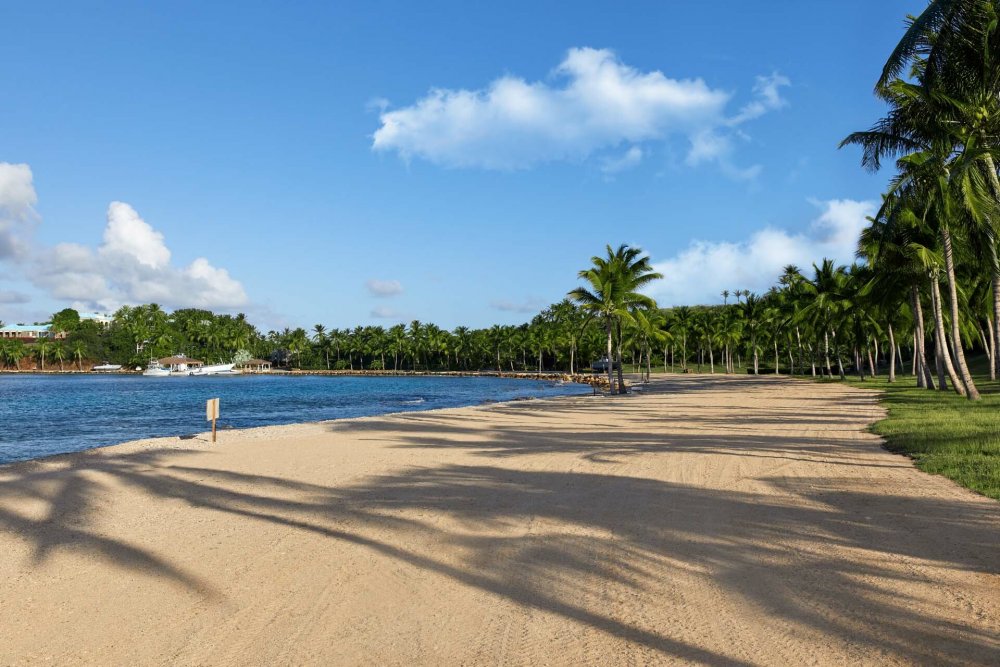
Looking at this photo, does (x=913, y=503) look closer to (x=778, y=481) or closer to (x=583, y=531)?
(x=778, y=481)

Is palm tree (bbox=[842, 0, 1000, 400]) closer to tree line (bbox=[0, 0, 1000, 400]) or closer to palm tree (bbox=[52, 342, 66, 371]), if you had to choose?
tree line (bbox=[0, 0, 1000, 400])

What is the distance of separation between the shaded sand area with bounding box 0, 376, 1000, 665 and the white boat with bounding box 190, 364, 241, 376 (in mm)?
124286

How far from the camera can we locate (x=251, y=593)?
5.28 m

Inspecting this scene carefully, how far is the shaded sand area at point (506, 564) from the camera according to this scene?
13.9 ft

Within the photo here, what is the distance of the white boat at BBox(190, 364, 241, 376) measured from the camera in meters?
125

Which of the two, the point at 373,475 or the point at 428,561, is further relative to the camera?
the point at 373,475

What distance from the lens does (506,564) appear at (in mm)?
5832

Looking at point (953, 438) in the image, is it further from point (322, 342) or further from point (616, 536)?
point (322, 342)

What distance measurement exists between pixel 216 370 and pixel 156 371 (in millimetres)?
10744

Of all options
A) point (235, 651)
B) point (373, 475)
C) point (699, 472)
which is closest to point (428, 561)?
point (235, 651)

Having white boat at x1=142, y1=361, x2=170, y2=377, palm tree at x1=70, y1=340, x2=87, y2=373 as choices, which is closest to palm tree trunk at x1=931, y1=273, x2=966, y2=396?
white boat at x1=142, y1=361, x2=170, y2=377

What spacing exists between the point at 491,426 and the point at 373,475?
9494 mm

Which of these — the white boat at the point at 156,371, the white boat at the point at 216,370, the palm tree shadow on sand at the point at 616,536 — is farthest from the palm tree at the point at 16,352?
the palm tree shadow on sand at the point at 616,536

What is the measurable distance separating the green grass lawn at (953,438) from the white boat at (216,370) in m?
127
